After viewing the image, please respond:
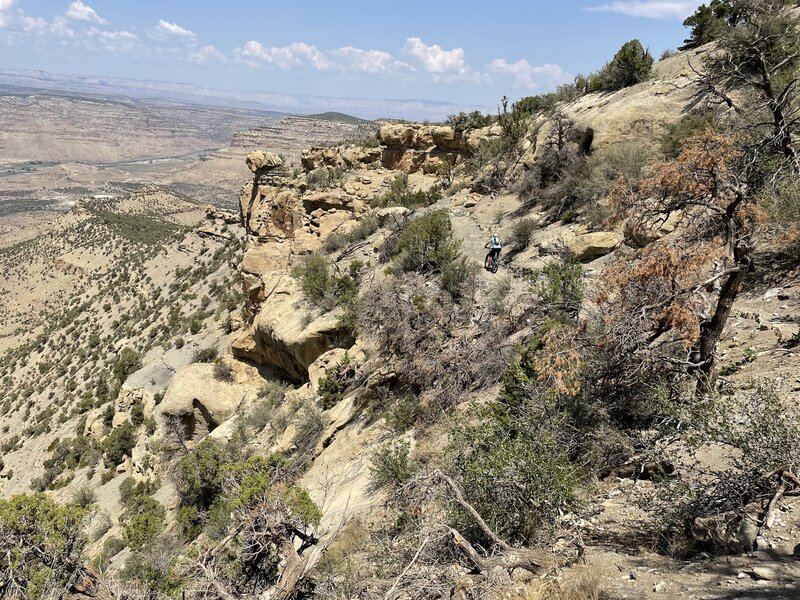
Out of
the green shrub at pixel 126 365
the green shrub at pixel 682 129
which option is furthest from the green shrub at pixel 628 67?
the green shrub at pixel 126 365

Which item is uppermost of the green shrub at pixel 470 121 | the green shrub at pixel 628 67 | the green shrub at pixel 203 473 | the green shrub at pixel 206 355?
the green shrub at pixel 628 67

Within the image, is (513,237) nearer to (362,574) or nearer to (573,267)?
(573,267)

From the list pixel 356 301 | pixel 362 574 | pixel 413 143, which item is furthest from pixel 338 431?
pixel 413 143

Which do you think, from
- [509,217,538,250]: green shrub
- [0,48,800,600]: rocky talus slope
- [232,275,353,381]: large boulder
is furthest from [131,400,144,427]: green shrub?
[509,217,538,250]: green shrub

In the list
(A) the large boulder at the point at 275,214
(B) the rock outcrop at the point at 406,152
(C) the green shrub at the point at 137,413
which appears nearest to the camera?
(C) the green shrub at the point at 137,413

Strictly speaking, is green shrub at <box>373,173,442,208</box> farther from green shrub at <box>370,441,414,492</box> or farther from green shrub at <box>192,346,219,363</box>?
green shrub at <box>370,441,414,492</box>

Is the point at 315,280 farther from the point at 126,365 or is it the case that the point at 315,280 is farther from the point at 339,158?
the point at 126,365

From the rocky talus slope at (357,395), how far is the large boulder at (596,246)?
0.05m

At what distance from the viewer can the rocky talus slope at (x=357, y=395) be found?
15.5ft

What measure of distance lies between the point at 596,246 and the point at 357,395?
705cm

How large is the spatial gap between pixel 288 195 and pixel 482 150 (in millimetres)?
9844

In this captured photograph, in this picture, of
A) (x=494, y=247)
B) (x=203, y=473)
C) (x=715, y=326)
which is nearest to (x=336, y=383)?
(x=203, y=473)

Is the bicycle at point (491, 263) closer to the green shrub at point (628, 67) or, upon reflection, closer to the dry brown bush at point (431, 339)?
the dry brown bush at point (431, 339)

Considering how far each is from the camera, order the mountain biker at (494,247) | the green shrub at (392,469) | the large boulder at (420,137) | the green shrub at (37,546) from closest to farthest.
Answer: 1. the green shrub at (37,546)
2. the green shrub at (392,469)
3. the mountain biker at (494,247)
4. the large boulder at (420,137)
